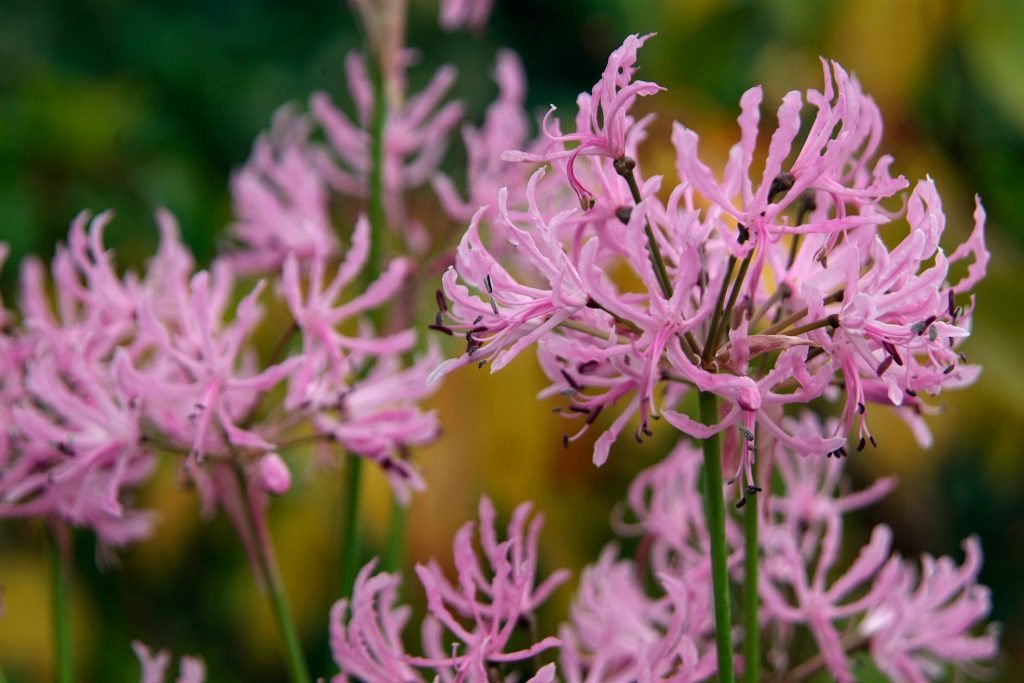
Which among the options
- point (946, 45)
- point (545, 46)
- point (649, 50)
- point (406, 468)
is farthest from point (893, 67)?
point (545, 46)

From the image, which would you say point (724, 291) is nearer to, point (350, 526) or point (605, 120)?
point (605, 120)

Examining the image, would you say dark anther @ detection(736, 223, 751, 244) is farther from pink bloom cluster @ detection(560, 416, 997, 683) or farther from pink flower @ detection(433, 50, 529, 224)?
pink flower @ detection(433, 50, 529, 224)

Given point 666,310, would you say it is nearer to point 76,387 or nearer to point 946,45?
point 76,387

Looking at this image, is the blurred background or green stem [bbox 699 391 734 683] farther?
the blurred background

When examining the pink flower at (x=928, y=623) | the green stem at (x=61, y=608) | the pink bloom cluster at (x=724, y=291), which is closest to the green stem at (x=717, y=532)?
the pink bloom cluster at (x=724, y=291)

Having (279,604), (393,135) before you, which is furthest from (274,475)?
(393,135)

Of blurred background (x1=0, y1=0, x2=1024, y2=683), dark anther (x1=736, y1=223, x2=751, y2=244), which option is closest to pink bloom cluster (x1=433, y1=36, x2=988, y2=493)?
dark anther (x1=736, y1=223, x2=751, y2=244)

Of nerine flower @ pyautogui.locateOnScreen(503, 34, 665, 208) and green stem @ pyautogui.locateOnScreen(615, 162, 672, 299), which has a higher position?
nerine flower @ pyautogui.locateOnScreen(503, 34, 665, 208)

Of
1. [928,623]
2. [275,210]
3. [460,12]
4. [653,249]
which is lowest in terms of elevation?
[928,623]
